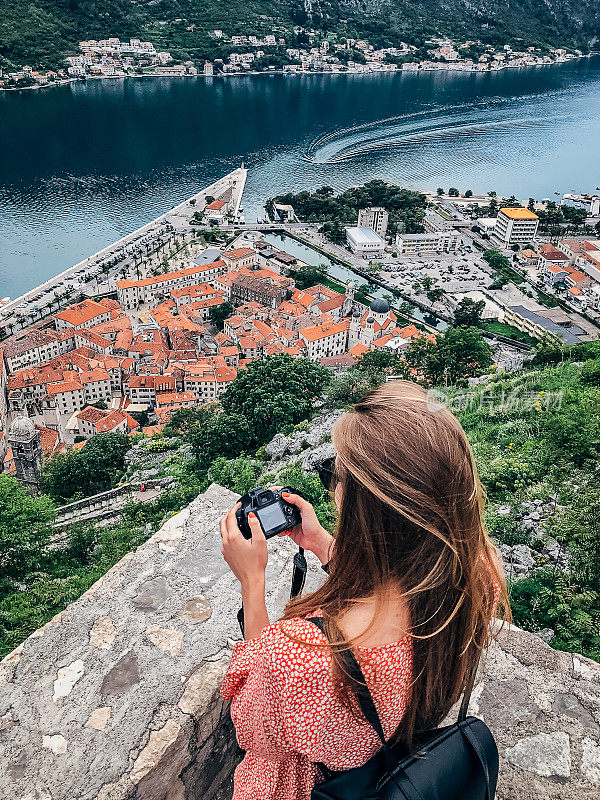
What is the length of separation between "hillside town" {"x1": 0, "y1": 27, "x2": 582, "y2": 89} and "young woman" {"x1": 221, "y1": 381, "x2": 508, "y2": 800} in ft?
220

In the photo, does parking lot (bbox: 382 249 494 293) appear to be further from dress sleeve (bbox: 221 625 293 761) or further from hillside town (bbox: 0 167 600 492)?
dress sleeve (bbox: 221 625 293 761)

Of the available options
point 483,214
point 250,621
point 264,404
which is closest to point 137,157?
point 483,214

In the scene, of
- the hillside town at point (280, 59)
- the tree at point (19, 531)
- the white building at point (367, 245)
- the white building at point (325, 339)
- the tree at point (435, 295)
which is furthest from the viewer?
the hillside town at point (280, 59)

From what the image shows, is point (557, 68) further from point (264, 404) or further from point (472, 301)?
point (264, 404)

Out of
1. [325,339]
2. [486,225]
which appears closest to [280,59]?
[486,225]

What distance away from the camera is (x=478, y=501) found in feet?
4.13

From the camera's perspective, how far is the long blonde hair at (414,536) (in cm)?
114

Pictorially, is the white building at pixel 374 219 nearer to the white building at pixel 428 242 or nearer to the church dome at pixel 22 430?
the white building at pixel 428 242

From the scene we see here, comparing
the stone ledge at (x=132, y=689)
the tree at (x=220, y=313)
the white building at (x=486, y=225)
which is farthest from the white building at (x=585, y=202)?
the stone ledge at (x=132, y=689)

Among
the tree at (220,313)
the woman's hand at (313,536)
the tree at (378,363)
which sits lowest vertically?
the tree at (220,313)

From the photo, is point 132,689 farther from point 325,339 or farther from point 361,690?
point 325,339

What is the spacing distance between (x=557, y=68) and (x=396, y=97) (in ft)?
94.3

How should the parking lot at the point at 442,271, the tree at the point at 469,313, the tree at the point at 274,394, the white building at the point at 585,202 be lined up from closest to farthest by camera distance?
the tree at the point at 274,394, the tree at the point at 469,313, the parking lot at the point at 442,271, the white building at the point at 585,202

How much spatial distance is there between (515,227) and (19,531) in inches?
1399
